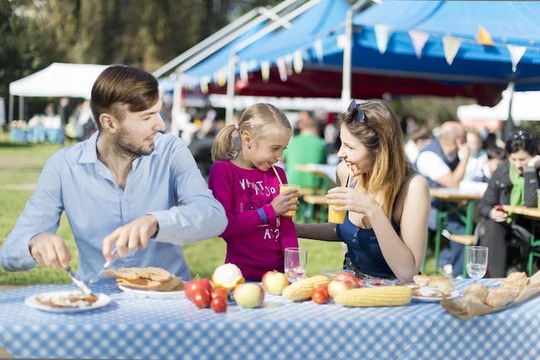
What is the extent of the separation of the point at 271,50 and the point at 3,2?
14.8 ft

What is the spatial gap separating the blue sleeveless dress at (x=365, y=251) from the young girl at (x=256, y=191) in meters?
0.25

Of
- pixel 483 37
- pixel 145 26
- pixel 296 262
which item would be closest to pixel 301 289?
pixel 296 262

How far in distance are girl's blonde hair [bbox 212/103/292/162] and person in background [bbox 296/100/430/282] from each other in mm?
361

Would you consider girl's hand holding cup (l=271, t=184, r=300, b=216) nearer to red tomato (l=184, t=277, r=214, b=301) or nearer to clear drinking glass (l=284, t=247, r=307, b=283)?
clear drinking glass (l=284, t=247, r=307, b=283)

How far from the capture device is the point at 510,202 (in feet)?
20.2

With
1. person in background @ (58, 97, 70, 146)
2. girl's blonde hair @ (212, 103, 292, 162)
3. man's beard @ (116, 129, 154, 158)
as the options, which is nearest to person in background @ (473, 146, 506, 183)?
person in background @ (58, 97, 70, 146)

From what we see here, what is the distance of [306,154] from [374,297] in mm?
7555

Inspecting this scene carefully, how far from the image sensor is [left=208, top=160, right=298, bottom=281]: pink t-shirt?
10.6ft

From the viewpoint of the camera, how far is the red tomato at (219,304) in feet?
7.32

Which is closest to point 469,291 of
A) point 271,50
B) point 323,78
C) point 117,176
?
point 117,176

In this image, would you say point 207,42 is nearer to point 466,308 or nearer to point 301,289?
point 301,289

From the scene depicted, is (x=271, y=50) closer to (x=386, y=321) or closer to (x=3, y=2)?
(x=3, y=2)

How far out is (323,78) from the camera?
38.9ft

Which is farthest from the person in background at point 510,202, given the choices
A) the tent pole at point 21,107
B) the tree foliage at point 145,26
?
the tree foliage at point 145,26
